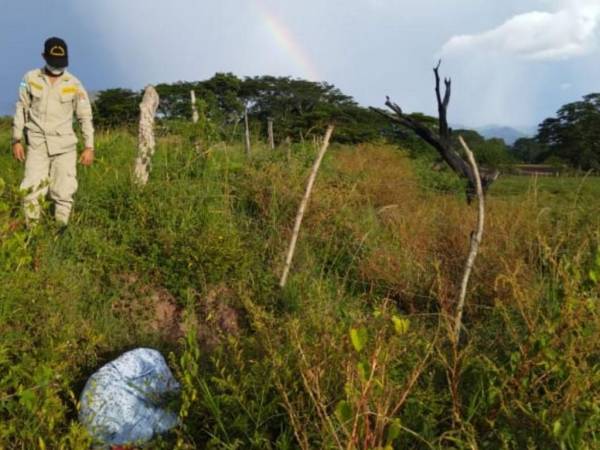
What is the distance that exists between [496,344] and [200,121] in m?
3.86

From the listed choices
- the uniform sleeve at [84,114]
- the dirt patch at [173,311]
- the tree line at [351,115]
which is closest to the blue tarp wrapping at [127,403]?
the dirt patch at [173,311]

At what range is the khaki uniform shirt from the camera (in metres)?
4.93

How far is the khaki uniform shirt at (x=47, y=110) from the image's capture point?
16.2 ft

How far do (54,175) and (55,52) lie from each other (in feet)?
3.35

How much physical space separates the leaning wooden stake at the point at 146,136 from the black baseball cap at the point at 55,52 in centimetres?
105

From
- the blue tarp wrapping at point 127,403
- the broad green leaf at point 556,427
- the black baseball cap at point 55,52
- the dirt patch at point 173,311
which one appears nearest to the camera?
the broad green leaf at point 556,427

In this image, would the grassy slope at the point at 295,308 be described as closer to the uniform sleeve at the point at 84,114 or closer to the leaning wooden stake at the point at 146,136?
the leaning wooden stake at the point at 146,136

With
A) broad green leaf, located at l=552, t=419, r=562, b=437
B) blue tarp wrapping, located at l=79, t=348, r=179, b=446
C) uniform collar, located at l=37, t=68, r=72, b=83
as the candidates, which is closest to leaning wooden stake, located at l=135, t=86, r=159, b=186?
uniform collar, located at l=37, t=68, r=72, b=83

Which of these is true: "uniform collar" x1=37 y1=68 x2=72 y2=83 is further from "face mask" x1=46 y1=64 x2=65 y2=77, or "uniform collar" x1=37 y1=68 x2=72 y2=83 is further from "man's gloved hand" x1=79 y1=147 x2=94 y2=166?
"man's gloved hand" x1=79 y1=147 x2=94 y2=166

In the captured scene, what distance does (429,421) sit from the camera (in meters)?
2.50

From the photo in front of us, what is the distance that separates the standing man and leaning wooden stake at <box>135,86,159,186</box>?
1.76 ft

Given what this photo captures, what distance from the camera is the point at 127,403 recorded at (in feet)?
9.98

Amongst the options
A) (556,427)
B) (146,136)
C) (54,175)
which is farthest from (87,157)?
(556,427)

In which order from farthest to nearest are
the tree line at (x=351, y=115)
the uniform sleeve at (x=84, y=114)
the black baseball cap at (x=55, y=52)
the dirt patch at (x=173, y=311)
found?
the tree line at (x=351, y=115), the uniform sleeve at (x=84, y=114), the black baseball cap at (x=55, y=52), the dirt patch at (x=173, y=311)
